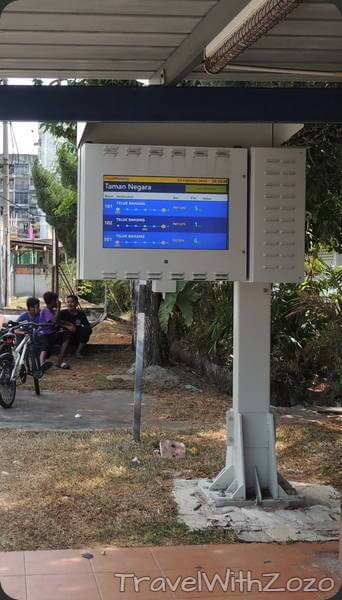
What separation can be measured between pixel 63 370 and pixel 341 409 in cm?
478

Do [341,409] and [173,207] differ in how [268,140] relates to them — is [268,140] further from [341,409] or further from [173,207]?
[341,409]

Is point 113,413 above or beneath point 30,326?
beneath

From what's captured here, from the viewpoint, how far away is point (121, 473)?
5836mm

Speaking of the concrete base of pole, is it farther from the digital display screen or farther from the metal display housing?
the digital display screen

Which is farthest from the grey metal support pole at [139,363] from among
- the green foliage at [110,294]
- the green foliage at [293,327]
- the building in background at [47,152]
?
the building in background at [47,152]

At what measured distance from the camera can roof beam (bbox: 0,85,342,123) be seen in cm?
385

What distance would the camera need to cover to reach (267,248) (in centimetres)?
469

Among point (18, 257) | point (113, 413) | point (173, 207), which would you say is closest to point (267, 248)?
point (173, 207)

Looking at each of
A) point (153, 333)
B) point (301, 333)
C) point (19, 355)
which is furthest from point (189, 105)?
point (153, 333)

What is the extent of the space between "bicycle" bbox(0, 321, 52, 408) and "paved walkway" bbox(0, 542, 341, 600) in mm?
4326

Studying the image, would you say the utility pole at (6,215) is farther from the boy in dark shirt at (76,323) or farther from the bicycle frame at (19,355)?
the bicycle frame at (19,355)

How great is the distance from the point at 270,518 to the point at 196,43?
2945 millimetres

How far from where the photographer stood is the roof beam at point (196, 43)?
3500mm

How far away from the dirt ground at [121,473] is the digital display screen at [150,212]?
5.79 feet
